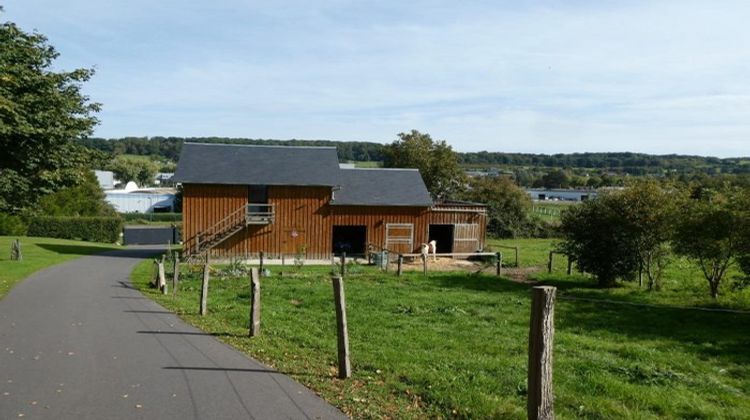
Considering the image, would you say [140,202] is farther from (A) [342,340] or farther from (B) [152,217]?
(A) [342,340]

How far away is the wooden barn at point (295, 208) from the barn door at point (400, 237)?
58mm

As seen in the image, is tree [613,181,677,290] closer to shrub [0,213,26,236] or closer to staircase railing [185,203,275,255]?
staircase railing [185,203,275,255]

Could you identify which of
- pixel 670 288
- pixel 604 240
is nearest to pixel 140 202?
pixel 604 240

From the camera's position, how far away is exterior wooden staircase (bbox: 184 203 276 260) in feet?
113

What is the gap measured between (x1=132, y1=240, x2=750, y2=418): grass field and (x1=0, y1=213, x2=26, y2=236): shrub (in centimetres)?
3308

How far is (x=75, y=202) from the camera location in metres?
54.3

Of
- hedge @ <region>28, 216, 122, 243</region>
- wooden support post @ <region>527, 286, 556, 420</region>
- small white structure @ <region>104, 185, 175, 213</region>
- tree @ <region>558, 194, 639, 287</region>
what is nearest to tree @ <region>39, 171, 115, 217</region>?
hedge @ <region>28, 216, 122, 243</region>

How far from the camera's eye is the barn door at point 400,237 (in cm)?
3669

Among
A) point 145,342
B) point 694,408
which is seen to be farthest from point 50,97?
point 694,408

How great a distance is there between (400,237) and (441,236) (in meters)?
4.13

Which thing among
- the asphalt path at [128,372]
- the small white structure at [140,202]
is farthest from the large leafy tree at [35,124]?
the small white structure at [140,202]

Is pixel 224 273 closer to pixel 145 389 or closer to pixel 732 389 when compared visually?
pixel 145 389

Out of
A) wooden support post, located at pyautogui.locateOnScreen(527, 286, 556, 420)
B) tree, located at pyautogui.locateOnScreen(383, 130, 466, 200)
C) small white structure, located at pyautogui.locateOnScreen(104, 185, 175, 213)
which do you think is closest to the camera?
wooden support post, located at pyautogui.locateOnScreen(527, 286, 556, 420)

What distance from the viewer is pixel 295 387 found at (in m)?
8.83
